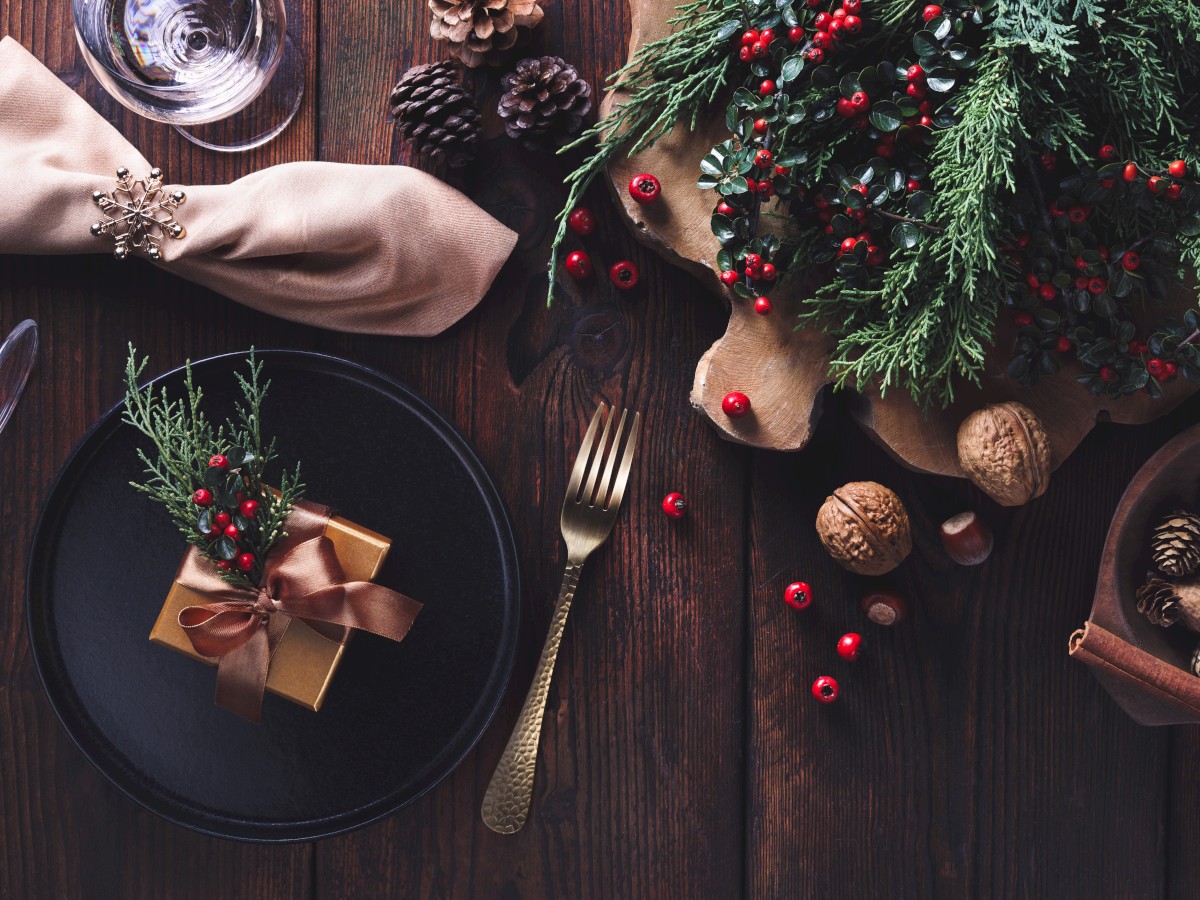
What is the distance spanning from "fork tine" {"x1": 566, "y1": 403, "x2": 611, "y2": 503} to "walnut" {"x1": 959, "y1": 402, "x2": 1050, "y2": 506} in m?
0.39

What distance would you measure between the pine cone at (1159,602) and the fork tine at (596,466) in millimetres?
585

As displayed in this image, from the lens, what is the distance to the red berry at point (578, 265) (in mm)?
1014

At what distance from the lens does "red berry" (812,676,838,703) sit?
102cm

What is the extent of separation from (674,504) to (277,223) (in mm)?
518

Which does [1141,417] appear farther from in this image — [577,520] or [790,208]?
[577,520]

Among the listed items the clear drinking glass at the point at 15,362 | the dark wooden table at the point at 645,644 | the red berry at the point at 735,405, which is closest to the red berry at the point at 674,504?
the dark wooden table at the point at 645,644

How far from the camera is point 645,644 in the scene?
3.42ft

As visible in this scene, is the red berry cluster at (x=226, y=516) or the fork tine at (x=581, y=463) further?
the fork tine at (x=581, y=463)

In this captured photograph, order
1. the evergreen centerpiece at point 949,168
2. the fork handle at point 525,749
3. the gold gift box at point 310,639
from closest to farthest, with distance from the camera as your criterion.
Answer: the evergreen centerpiece at point 949,168, the gold gift box at point 310,639, the fork handle at point 525,749

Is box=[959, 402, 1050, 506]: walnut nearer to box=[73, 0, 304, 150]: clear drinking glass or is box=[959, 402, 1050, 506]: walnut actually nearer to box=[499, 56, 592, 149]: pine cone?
box=[499, 56, 592, 149]: pine cone

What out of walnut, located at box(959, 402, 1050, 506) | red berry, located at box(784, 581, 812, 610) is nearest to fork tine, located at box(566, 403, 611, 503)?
red berry, located at box(784, 581, 812, 610)

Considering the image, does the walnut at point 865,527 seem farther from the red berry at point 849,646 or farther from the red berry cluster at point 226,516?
the red berry cluster at point 226,516

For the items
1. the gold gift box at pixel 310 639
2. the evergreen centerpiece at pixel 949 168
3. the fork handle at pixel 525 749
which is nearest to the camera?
the evergreen centerpiece at pixel 949 168

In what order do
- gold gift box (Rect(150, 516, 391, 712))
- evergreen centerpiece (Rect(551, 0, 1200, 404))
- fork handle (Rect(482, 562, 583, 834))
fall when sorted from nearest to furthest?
1. evergreen centerpiece (Rect(551, 0, 1200, 404))
2. gold gift box (Rect(150, 516, 391, 712))
3. fork handle (Rect(482, 562, 583, 834))
